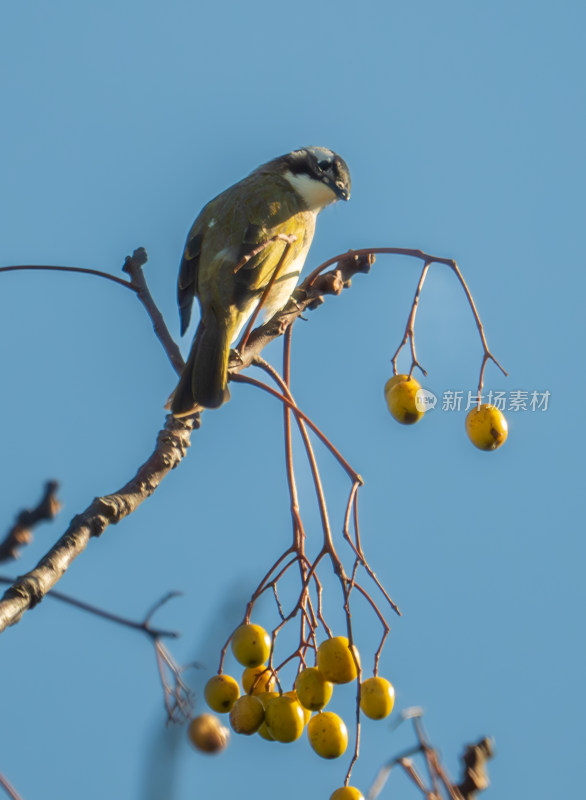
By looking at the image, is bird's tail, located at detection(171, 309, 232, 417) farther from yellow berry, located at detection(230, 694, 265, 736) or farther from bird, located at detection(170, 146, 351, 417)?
yellow berry, located at detection(230, 694, 265, 736)

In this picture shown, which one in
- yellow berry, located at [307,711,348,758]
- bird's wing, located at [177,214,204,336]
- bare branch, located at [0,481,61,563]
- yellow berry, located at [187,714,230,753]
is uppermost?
bird's wing, located at [177,214,204,336]

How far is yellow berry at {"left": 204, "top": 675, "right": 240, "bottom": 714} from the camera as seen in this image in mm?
2709

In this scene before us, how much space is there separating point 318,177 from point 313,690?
3665 millimetres

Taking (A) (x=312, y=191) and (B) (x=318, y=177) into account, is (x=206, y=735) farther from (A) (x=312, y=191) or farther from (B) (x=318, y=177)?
(B) (x=318, y=177)

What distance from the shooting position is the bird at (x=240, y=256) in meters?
3.50

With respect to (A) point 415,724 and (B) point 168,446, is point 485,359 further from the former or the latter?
Result: (A) point 415,724

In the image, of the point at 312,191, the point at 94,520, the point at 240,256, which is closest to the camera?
the point at 94,520

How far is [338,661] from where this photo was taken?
2477 mm

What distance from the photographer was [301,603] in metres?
2.70

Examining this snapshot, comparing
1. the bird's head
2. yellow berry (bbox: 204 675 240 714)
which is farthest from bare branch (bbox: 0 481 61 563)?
the bird's head

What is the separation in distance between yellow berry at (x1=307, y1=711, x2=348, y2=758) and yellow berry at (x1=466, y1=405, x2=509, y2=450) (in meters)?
1.05

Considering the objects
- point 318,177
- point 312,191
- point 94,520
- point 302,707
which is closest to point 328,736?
point 302,707

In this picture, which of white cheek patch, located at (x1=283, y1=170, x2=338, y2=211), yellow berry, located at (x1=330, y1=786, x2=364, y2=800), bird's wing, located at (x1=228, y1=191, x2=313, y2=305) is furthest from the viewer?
white cheek patch, located at (x1=283, y1=170, x2=338, y2=211)

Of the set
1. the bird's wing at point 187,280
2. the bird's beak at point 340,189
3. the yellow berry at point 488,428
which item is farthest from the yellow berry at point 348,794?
the bird's beak at point 340,189
